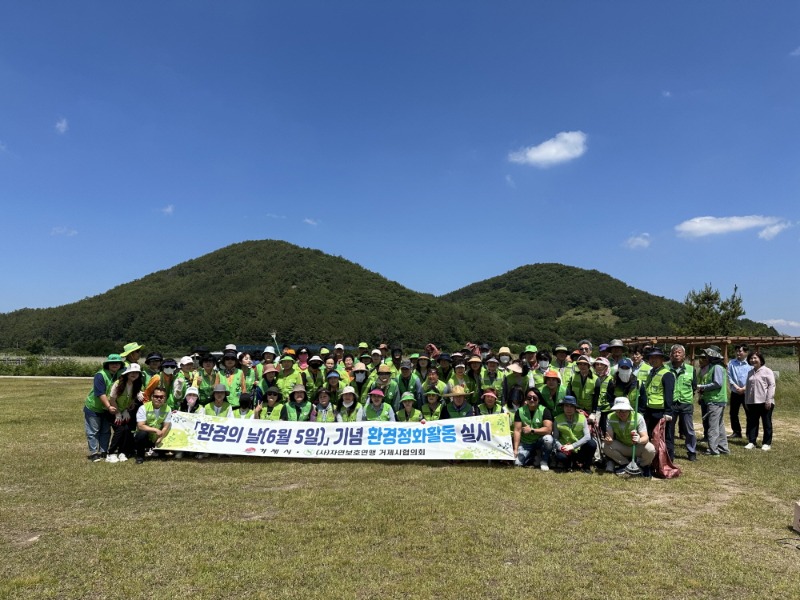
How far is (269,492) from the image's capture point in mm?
6426

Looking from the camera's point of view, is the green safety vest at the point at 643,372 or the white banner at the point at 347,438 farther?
the green safety vest at the point at 643,372

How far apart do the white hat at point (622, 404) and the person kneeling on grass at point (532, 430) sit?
104cm

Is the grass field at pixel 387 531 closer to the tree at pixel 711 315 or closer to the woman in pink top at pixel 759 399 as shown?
the woman in pink top at pixel 759 399

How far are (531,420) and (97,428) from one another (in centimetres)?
731

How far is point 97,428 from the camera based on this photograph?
8.37 meters

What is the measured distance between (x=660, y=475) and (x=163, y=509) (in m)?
6.85

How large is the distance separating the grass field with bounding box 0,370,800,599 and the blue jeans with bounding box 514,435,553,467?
1.28 ft

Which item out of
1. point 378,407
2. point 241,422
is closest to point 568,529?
point 378,407

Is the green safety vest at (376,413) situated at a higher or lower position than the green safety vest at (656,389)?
lower

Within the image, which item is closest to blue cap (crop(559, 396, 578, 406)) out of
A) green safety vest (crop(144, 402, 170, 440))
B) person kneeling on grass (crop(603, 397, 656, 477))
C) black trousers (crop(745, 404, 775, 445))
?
person kneeling on grass (crop(603, 397, 656, 477))

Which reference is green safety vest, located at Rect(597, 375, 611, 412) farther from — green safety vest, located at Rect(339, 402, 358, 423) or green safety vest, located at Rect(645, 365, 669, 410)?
green safety vest, located at Rect(339, 402, 358, 423)

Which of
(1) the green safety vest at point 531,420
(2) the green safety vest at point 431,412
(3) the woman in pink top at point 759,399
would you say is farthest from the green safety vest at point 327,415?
(3) the woman in pink top at point 759,399

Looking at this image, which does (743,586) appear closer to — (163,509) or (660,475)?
(660,475)

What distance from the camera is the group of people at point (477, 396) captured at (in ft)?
26.0
